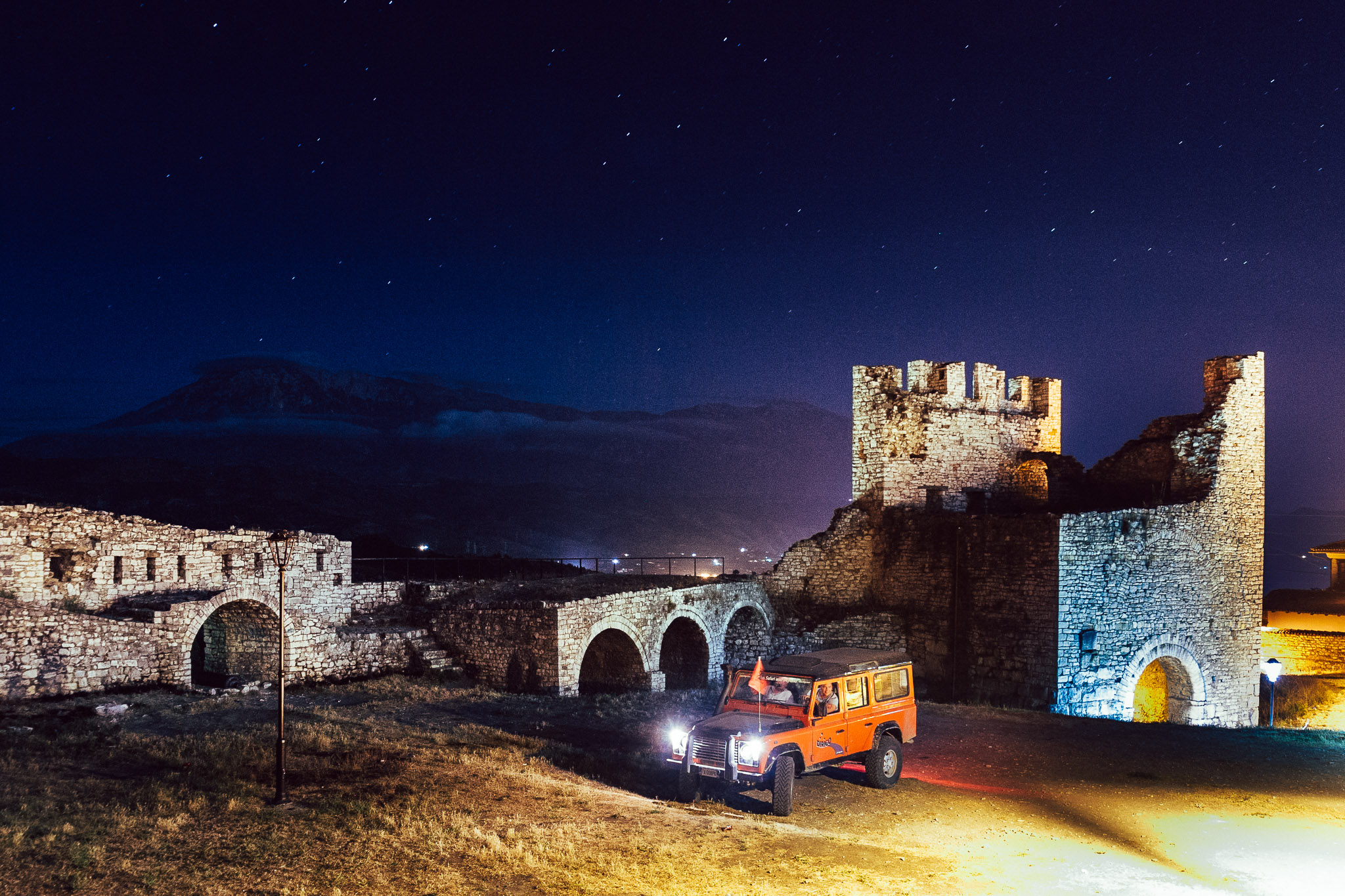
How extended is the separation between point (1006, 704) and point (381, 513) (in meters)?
72.2

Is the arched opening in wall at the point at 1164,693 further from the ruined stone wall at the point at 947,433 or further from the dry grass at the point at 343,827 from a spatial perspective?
the dry grass at the point at 343,827

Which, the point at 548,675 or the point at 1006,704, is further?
the point at 1006,704

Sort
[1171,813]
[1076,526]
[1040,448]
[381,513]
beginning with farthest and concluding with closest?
[381,513], [1040,448], [1076,526], [1171,813]

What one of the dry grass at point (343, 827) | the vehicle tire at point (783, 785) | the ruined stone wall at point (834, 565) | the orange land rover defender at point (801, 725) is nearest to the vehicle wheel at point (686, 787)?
the orange land rover defender at point (801, 725)

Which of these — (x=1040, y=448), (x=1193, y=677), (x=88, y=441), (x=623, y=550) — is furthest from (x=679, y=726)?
(x=88, y=441)

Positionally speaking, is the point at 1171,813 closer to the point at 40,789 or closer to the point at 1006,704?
the point at 1006,704

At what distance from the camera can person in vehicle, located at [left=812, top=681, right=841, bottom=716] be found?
11398 millimetres

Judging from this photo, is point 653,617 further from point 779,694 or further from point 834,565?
point 779,694

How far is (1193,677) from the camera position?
80.3 feet

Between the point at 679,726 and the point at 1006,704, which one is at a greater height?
the point at 679,726

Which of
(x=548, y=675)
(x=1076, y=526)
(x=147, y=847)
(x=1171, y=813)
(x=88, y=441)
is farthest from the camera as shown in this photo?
(x=88, y=441)

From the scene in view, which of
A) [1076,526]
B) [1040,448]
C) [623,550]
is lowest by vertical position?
[623,550]

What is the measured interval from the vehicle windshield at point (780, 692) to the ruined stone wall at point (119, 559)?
1283 centimetres

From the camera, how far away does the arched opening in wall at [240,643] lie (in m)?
19.8
